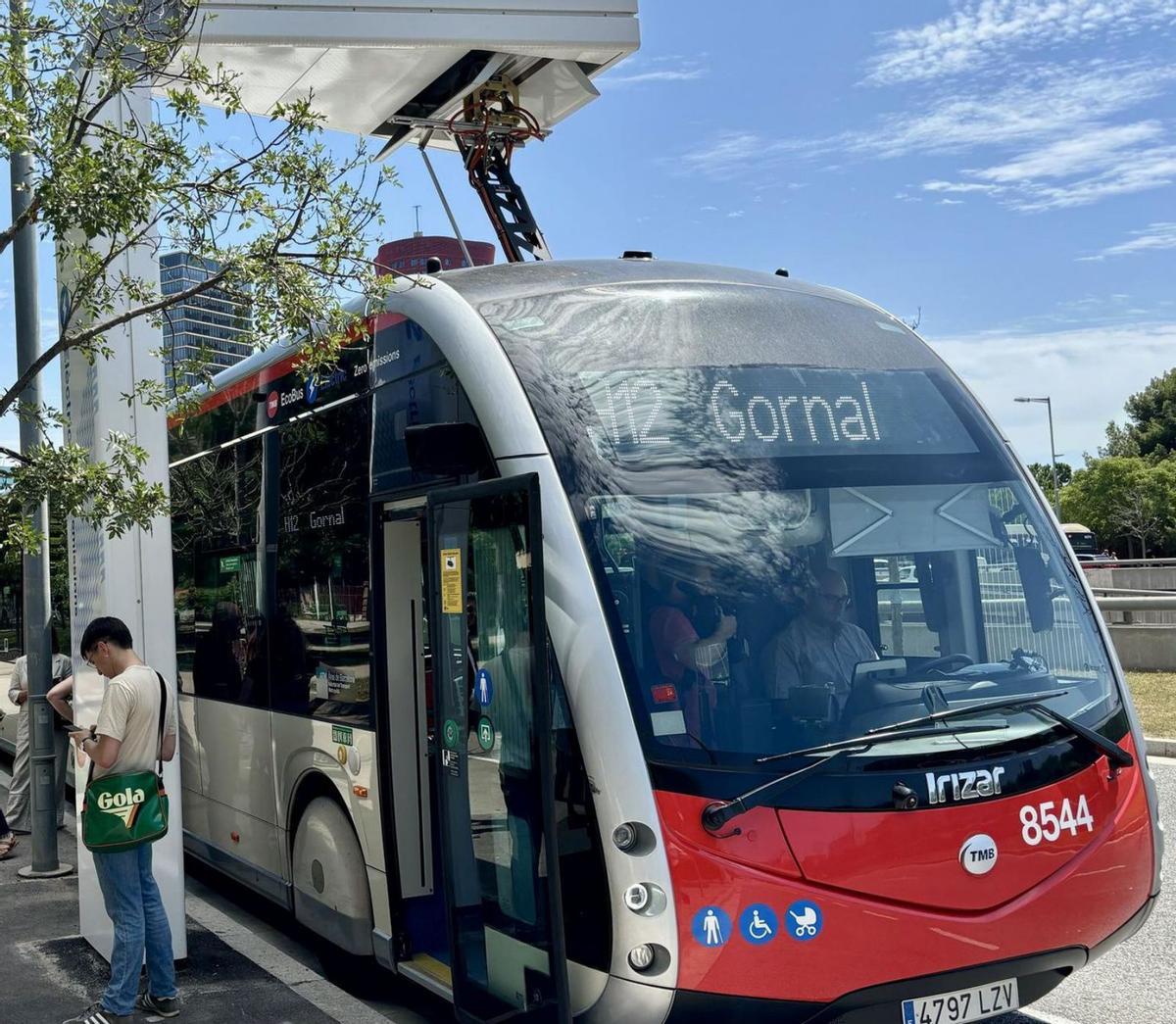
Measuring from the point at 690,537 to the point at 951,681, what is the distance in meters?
1.06

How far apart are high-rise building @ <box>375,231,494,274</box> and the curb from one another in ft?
23.9

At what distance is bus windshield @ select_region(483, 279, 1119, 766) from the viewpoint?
4.62 m

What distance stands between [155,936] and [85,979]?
991 millimetres

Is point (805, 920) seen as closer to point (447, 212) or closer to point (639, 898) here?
point (639, 898)

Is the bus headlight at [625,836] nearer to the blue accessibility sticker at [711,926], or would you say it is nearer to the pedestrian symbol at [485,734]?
the blue accessibility sticker at [711,926]

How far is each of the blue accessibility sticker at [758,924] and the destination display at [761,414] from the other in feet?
5.23

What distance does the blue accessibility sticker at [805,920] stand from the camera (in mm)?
4355

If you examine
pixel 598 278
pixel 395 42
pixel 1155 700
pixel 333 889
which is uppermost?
pixel 395 42

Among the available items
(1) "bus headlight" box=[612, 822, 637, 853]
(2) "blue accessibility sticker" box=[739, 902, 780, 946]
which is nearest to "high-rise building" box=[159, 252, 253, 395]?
(1) "bus headlight" box=[612, 822, 637, 853]

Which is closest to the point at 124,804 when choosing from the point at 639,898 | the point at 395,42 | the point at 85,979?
the point at 85,979

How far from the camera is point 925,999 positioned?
4.49 meters

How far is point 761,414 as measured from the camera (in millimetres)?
5121

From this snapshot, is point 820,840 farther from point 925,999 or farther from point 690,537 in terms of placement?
point 690,537

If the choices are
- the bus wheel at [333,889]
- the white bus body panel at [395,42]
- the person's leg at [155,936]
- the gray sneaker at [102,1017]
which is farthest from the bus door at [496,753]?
the white bus body panel at [395,42]
